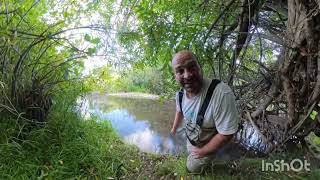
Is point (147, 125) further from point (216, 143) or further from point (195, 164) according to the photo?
point (216, 143)

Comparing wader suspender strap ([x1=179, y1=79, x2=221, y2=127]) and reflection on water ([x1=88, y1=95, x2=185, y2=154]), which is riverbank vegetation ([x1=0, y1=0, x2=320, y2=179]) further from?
reflection on water ([x1=88, y1=95, x2=185, y2=154])

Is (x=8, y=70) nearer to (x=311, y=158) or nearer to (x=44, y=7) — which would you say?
(x=44, y=7)

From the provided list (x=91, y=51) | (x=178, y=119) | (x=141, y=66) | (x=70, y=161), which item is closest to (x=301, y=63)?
(x=178, y=119)

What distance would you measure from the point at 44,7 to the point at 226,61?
6.28ft

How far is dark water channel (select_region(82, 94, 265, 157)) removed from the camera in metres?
3.20

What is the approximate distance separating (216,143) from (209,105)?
25cm

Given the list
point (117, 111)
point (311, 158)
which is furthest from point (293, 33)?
point (117, 111)

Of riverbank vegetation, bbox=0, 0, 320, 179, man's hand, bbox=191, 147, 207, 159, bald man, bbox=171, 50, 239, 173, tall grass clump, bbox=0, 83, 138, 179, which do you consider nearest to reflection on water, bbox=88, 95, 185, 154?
riverbank vegetation, bbox=0, 0, 320, 179

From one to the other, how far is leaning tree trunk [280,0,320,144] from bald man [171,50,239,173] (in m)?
0.76

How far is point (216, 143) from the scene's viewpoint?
5.71 feet

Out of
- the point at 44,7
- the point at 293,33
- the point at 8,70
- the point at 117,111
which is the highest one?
the point at 44,7

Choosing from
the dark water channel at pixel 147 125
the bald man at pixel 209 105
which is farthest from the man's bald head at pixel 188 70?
the dark water channel at pixel 147 125

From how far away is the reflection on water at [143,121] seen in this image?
3.88 meters

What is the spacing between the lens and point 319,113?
219 cm
